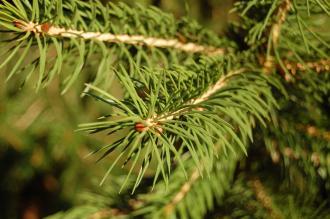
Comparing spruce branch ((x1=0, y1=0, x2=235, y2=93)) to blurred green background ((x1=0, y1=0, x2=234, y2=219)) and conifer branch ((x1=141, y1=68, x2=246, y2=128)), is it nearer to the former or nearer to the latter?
conifer branch ((x1=141, y1=68, x2=246, y2=128))

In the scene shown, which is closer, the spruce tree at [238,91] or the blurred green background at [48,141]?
the spruce tree at [238,91]

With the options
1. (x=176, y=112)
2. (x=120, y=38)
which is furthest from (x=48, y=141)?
(x=176, y=112)

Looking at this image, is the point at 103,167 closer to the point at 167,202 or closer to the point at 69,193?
the point at 69,193

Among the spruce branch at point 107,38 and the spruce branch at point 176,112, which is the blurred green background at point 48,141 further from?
the spruce branch at point 176,112

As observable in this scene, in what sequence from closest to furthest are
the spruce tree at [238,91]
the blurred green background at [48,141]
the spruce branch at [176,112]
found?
1. the spruce branch at [176,112]
2. the spruce tree at [238,91]
3. the blurred green background at [48,141]

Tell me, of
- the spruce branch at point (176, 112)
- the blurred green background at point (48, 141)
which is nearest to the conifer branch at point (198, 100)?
the spruce branch at point (176, 112)

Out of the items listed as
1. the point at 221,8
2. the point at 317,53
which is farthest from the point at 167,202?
the point at 221,8
